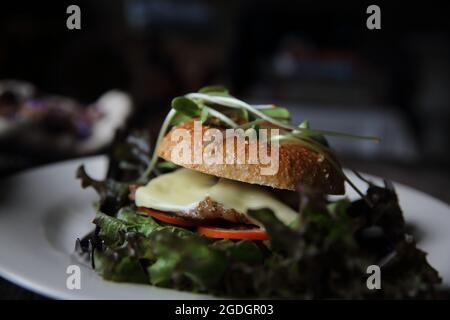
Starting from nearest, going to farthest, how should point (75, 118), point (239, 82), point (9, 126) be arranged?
point (9, 126) → point (75, 118) → point (239, 82)

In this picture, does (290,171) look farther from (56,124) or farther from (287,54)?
(287,54)

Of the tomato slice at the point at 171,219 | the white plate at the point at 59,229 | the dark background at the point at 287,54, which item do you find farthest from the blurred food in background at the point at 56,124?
the dark background at the point at 287,54

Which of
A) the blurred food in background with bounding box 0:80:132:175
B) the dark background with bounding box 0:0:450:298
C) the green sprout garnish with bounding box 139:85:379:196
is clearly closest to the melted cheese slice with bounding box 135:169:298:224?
the green sprout garnish with bounding box 139:85:379:196

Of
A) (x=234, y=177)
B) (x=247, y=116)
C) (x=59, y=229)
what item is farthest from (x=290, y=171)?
(x=59, y=229)

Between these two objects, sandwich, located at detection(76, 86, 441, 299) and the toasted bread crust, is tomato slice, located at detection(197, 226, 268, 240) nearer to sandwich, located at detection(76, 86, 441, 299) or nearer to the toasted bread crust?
sandwich, located at detection(76, 86, 441, 299)

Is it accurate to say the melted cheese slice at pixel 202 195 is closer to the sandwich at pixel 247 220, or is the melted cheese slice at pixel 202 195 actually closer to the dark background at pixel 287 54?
the sandwich at pixel 247 220

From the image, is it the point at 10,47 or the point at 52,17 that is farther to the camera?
the point at 52,17

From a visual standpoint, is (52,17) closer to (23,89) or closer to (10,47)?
(10,47)

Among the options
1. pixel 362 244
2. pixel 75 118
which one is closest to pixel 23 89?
pixel 75 118
